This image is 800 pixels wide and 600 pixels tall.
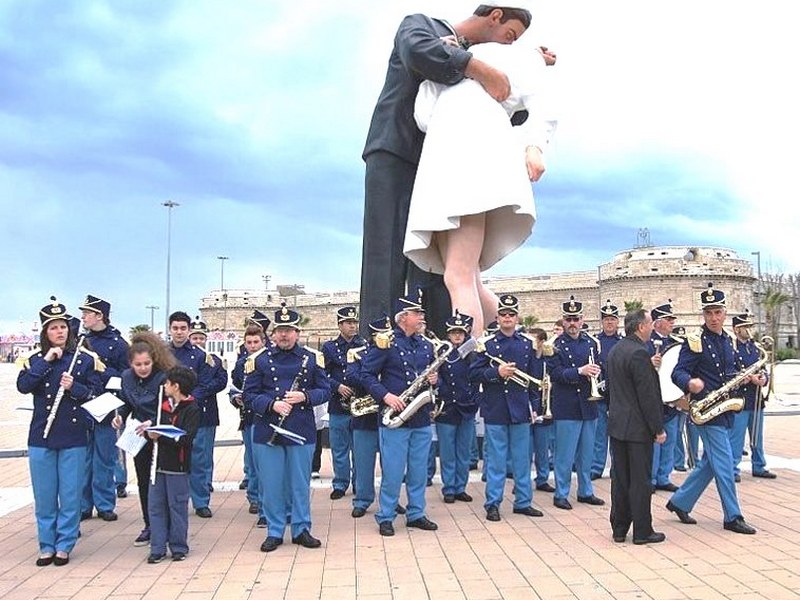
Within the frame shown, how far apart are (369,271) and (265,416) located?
12.6ft

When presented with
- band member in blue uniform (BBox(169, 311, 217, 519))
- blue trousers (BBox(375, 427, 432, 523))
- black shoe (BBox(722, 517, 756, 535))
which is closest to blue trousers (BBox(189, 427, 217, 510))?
band member in blue uniform (BBox(169, 311, 217, 519))

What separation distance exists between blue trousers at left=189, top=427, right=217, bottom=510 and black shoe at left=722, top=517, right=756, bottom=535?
473 centimetres

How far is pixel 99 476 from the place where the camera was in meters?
7.45

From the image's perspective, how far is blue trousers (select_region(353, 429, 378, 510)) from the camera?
24.2 feet

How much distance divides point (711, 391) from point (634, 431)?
866mm

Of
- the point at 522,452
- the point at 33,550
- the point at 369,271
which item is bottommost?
the point at 33,550

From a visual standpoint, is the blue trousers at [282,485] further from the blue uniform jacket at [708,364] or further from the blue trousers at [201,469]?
the blue uniform jacket at [708,364]

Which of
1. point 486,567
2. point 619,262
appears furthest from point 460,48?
point 619,262

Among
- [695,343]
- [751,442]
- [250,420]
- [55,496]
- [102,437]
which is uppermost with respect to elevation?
[695,343]

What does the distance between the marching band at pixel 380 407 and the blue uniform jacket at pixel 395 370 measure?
0.04 feet

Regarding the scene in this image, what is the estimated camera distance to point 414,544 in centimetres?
609

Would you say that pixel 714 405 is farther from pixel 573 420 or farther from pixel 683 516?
pixel 573 420

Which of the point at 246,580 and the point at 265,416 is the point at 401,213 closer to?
the point at 265,416

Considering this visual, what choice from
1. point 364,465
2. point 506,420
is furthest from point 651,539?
point 364,465
